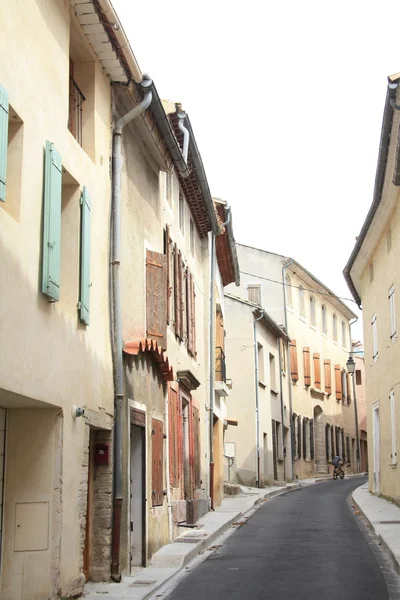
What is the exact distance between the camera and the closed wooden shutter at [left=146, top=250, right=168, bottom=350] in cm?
1259

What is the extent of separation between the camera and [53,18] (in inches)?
341

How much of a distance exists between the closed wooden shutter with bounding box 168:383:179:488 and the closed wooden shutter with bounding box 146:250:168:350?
5.81 ft

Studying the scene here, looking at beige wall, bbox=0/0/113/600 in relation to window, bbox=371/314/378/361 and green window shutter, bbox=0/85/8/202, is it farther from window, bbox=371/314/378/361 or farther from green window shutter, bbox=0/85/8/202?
window, bbox=371/314/378/361

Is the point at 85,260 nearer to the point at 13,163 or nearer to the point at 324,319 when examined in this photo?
the point at 13,163

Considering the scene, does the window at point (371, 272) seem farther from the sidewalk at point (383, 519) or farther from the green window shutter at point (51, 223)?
the green window shutter at point (51, 223)

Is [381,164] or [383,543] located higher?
[381,164]

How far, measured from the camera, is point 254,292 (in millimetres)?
37469

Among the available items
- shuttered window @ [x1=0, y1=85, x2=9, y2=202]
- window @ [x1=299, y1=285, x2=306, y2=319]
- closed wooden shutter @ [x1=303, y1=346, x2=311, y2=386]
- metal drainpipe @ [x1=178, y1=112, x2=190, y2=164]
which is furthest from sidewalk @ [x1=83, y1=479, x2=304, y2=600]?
window @ [x1=299, y1=285, x2=306, y2=319]

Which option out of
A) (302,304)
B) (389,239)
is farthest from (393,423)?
(302,304)

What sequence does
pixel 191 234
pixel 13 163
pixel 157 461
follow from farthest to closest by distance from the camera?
pixel 191 234 → pixel 157 461 → pixel 13 163

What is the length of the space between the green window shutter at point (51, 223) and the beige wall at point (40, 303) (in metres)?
0.06

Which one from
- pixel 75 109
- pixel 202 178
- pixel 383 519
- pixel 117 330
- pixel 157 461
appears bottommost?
pixel 383 519

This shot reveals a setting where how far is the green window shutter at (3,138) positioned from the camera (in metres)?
6.83

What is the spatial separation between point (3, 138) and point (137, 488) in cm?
634
